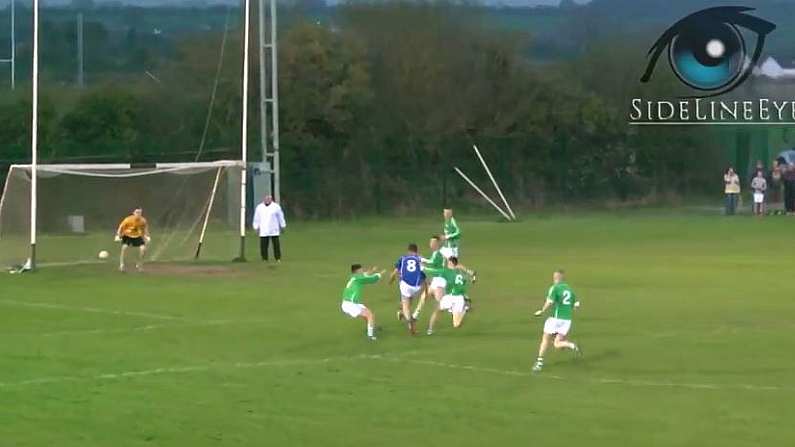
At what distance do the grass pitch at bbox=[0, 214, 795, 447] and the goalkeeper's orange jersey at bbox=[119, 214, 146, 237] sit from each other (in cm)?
108

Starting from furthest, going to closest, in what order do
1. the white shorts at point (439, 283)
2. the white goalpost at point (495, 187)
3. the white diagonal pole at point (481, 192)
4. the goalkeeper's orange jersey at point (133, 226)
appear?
the white diagonal pole at point (481, 192), the white goalpost at point (495, 187), the goalkeeper's orange jersey at point (133, 226), the white shorts at point (439, 283)

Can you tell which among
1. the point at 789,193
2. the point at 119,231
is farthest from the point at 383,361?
the point at 789,193

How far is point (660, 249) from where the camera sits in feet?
160

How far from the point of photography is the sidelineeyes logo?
79.4 m

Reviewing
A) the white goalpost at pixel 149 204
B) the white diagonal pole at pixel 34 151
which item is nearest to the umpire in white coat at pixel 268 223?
the white goalpost at pixel 149 204

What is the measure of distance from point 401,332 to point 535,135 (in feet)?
156

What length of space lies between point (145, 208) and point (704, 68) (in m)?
42.2

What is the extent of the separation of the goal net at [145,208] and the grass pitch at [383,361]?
132cm

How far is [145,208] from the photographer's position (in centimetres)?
4469

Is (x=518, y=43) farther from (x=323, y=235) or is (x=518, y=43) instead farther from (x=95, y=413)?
(x=95, y=413)

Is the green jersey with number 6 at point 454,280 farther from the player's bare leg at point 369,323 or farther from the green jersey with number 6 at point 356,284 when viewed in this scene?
the green jersey with number 6 at point 356,284

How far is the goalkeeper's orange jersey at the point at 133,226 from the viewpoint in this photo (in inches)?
1618

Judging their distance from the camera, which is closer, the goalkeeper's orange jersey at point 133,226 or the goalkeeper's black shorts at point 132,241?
the goalkeeper's orange jersey at point 133,226

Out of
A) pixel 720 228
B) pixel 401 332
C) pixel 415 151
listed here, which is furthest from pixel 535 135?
pixel 401 332
